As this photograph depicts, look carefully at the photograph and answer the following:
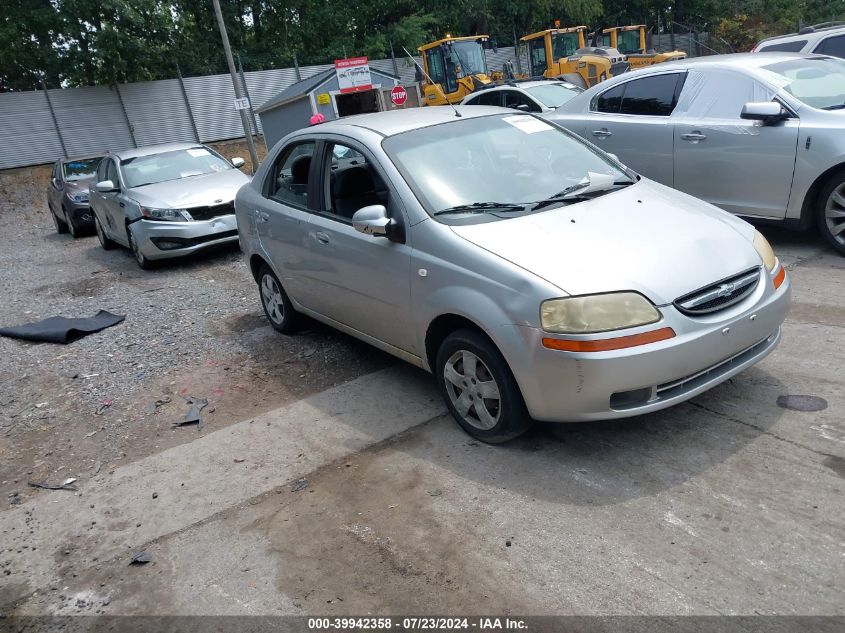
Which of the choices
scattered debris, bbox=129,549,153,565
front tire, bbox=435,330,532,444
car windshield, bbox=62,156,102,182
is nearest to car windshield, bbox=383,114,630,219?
front tire, bbox=435,330,532,444

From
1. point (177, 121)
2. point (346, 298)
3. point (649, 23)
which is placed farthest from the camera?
point (649, 23)

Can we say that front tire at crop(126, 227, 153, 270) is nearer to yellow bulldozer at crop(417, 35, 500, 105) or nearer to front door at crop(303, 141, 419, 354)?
front door at crop(303, 141, 419, 354)

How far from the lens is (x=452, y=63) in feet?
72.6

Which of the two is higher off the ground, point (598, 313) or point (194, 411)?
point (598, 313)

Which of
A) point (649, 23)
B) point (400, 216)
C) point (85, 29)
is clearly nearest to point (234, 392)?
point (400, 216)

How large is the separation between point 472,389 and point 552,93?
993 cm

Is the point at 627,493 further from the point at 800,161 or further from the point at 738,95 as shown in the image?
the point at 738,95

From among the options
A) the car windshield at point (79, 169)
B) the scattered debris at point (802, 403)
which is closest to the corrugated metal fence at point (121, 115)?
the car windshield at point (79, 169)

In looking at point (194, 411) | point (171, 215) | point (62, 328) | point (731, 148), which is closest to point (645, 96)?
point (731, 148)

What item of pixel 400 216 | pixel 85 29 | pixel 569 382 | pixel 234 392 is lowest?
pixel 234 392

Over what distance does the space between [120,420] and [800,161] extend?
592cm

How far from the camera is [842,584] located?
8.80ft

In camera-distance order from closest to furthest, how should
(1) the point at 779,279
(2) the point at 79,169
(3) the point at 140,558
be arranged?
(3) the point at 140,558
(1) the point at 779,279
(2) the point at 79,169

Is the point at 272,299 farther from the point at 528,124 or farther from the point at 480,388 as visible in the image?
the point at 480,388
